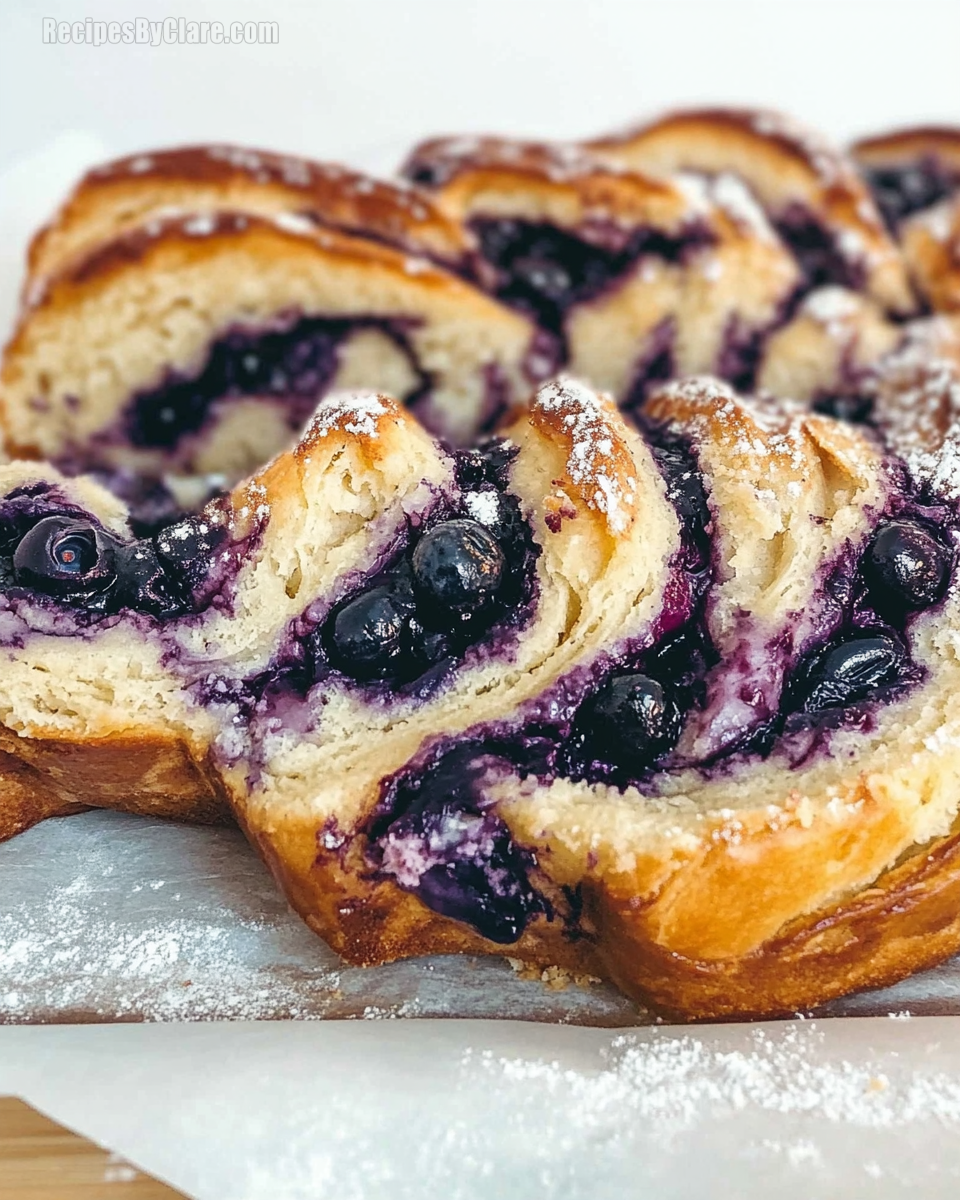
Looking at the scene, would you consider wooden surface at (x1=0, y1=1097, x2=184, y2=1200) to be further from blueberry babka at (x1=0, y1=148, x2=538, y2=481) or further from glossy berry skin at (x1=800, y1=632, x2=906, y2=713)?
blueberry babka at (x1=0, y1=148, x2=538, y2=481)

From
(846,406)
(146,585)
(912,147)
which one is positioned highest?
(912,147)

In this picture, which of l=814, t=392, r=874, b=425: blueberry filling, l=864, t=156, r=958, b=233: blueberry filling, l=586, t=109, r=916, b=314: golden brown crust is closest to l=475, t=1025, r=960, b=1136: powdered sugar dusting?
l=814, t=392, r=874, b=425: blueberry filling

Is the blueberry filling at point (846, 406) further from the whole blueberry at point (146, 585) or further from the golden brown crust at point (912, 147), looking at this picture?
the whole blueberry at point (146, 585)

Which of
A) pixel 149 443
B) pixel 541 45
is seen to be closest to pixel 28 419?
pixel 149 443

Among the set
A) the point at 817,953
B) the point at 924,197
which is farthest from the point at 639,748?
the point at 924,197

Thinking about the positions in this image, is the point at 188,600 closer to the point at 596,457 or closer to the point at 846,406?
the point at 596,457

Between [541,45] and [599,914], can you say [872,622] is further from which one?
[541,45]
